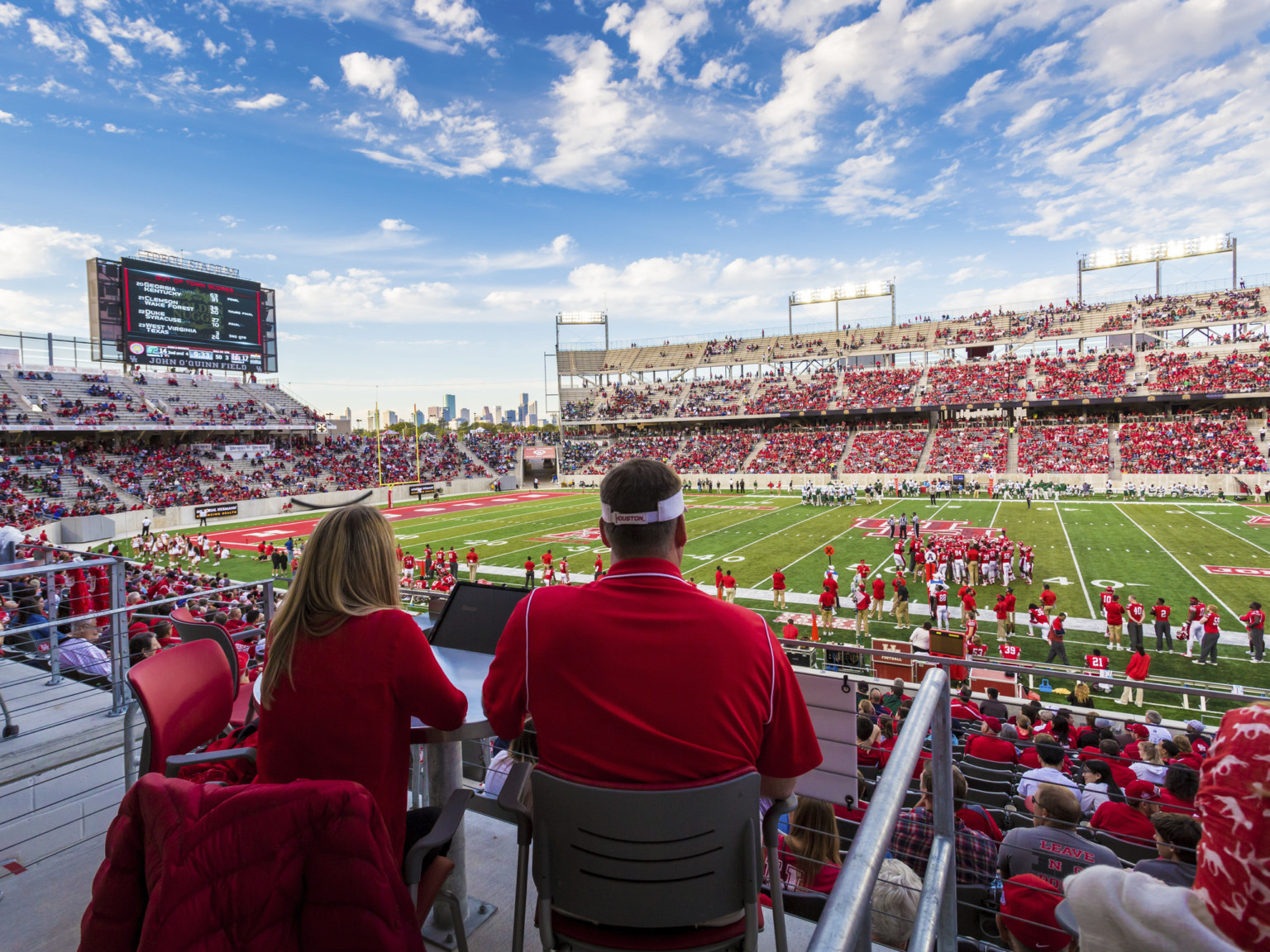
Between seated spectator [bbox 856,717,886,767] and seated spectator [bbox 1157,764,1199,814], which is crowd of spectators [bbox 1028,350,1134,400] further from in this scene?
seated spectator [bbox 1157,764,1199,814]

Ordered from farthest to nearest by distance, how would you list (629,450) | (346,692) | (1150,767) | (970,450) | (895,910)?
1. (629,450)
2. (970,450)
3. (1150,767)
4. (895,910)
5. (346,692)

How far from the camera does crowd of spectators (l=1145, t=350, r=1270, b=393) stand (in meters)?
41.2

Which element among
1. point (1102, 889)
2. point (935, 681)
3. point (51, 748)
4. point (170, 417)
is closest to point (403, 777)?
point (935, 681)

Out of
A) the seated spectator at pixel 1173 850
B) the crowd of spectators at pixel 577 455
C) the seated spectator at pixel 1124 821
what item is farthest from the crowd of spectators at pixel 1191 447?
the seated spectator at pixel 1173 850

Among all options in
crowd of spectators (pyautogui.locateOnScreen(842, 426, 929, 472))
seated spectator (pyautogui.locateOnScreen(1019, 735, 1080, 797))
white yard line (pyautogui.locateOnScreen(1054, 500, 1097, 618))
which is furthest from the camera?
crowd of spectators (pyautogui.locateOnScreen(842, 426, 929, 472))

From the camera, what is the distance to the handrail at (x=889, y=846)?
40.0 inches

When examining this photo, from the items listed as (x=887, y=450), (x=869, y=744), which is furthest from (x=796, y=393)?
(x=869, y=744)

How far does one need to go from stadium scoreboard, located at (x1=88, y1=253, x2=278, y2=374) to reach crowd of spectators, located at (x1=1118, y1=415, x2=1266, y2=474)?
54864 mm

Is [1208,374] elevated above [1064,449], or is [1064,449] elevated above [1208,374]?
[1208,374]

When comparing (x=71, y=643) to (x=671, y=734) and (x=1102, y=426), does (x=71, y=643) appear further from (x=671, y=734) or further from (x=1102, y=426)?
(x=1102, y=426)

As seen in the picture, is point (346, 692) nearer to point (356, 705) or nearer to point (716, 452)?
point (356, 705)

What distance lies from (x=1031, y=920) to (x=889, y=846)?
5.30 feet

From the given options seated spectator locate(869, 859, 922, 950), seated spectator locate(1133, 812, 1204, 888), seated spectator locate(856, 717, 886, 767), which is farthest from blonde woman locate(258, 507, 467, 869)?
seated spectator locate(856, 717, 886, 767)

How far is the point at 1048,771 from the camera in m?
4.64
